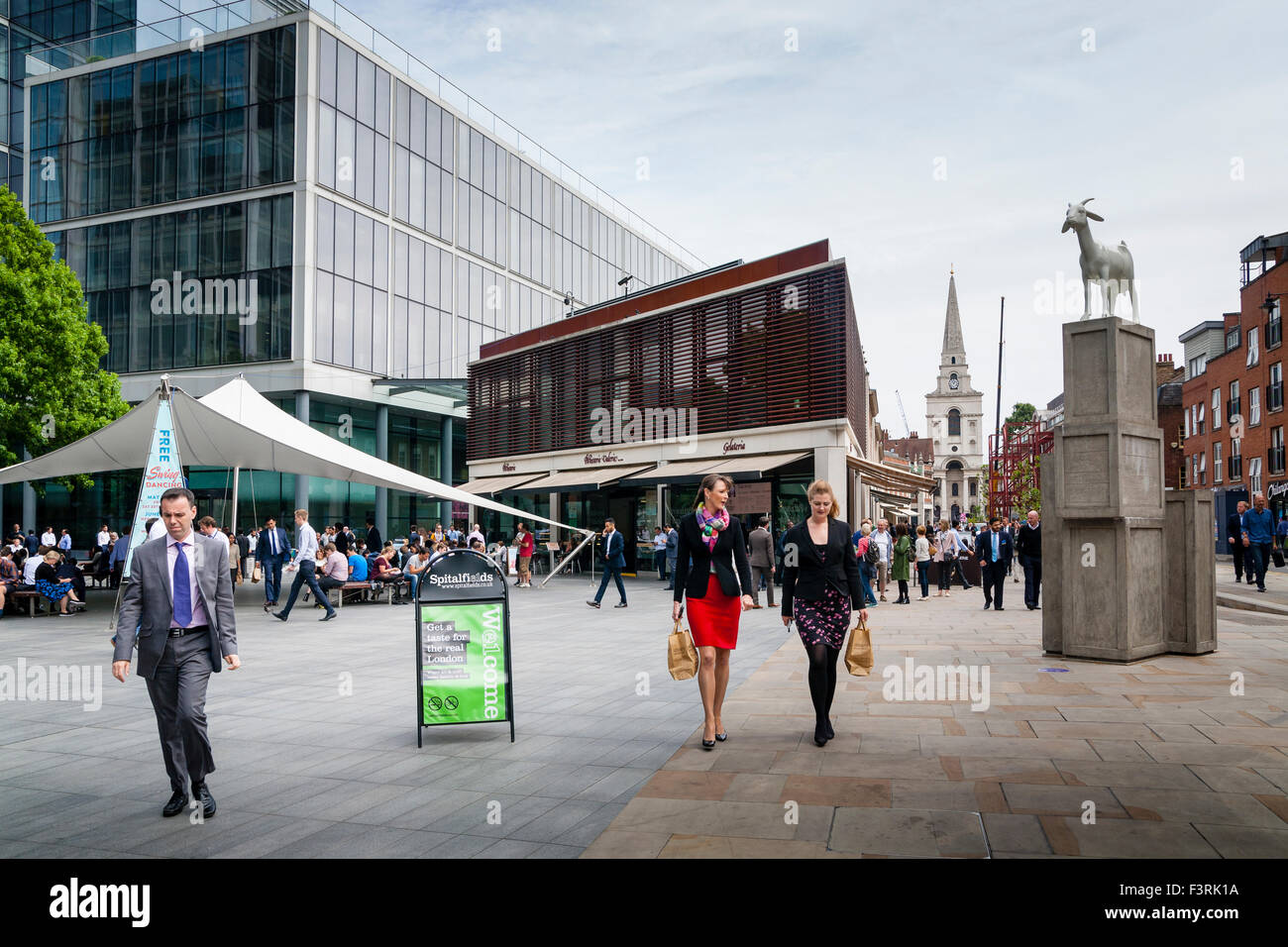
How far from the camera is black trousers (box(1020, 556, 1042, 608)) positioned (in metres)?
15.3

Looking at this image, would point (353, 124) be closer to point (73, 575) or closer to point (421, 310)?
point (421, 310)

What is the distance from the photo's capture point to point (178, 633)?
4.82 m

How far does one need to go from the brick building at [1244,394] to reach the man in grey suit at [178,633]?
115 ft

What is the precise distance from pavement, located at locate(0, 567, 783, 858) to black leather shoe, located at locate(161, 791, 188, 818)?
51 millimetres

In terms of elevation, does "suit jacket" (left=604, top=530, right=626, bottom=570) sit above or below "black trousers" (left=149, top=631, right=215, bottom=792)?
above

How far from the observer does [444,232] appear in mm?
41438

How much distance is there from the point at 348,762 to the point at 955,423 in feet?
402

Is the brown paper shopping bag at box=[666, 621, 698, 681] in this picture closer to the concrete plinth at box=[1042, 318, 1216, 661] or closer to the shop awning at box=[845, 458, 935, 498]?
the concrete plinth at box=[1042, 318, 1216, 661]

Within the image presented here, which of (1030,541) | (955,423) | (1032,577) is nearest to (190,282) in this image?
(1032,577)

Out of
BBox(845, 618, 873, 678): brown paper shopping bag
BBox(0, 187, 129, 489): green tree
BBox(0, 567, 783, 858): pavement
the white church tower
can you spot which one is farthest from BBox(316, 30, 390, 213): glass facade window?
the white church tower

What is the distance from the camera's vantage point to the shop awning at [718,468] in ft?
73.7

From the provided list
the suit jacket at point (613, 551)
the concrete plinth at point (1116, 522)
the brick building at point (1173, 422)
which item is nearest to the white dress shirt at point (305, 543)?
the suit jacket at point (613, 551)

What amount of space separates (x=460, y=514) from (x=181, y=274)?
48.5ft
